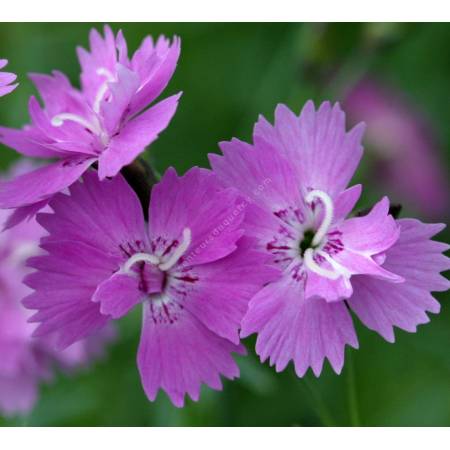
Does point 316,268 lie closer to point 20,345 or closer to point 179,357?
point 179,357

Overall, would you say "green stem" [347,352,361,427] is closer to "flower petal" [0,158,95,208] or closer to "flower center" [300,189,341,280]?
"flower center" [300,189,341,280]

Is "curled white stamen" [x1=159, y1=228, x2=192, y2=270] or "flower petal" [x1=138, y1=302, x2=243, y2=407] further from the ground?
"curled white stamen" [x1=159, y1=228, x2=192, y2=270]

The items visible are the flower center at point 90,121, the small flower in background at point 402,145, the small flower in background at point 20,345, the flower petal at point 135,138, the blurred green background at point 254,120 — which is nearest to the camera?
the flower petal at point 135,138

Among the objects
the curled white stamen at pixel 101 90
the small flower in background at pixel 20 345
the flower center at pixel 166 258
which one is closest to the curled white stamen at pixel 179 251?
the flower center at pixel 166 258

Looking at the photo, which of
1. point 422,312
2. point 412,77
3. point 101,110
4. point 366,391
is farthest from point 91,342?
point 412,77

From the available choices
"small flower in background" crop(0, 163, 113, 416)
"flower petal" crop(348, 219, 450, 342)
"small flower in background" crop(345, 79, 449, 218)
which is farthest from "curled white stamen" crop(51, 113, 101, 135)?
"small flower in background" crop(345, 79, 449, 218)

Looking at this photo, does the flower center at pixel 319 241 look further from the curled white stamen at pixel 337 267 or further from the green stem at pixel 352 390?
the green stem at pixel 352 390
